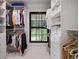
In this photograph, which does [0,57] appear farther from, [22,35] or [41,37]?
[41,37]

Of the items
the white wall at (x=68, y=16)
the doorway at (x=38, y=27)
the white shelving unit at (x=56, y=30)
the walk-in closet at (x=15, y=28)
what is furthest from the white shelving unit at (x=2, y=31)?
the doorway at (x=38, y=27)

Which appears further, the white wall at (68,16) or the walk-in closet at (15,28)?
the walk-in closet at (15,28)

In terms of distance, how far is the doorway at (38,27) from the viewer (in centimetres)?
880

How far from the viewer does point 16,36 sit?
20.8 feet

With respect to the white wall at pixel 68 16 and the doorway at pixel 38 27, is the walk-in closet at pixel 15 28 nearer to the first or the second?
the doorway at pixel 38 27

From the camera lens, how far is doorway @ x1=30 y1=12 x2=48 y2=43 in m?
8.80

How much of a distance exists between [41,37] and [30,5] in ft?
6.38

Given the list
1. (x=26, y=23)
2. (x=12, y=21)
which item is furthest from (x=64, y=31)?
(x=26, y=23)

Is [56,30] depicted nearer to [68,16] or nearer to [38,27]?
[68,16]

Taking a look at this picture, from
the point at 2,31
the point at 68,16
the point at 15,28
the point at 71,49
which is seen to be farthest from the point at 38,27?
the point at 71,49

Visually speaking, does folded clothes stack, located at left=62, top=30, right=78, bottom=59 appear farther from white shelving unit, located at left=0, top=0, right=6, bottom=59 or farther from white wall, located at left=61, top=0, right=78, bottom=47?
white shelving unit, located at left=0, top=0, right=6, bottom=59

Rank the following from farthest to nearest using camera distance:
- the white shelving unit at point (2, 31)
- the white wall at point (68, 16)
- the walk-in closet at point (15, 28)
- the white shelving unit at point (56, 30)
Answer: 1. the walk-in closet at point (15, 28)
2. the white shelving unit at point (2, 31)
3. the white shelving unit at point (56, 30)
4. the white wall at point (68, 16)

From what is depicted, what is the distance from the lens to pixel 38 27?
351 inches

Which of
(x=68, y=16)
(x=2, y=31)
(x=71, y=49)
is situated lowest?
(x=71, y=49)
